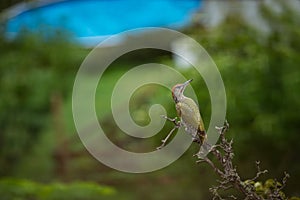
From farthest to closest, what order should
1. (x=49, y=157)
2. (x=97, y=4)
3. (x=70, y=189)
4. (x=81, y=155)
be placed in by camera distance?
(x=97, y=4), (x=81, y=155), (x=49, y=157), (x=70, y=189)

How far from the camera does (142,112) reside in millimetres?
4363

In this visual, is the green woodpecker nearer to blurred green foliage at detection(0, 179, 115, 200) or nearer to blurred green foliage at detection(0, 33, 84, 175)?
blurred green foliage at detection(0, 179, 115, 200)

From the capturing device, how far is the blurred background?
3576mm

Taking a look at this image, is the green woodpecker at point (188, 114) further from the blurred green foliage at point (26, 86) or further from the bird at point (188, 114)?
the blurred green foliage at point (26, 86)

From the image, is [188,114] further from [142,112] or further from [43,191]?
[142,112]

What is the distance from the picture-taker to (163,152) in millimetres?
3725

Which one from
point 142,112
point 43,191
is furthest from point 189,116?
point 142,112

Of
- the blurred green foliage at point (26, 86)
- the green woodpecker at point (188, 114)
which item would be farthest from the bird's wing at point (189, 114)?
the blurred green foliage at point (26, 86)

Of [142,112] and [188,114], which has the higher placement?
[142,112]

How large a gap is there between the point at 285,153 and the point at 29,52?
6.01ft

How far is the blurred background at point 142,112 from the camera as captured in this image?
3.58 m

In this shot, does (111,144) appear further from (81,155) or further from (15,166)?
(15,166)

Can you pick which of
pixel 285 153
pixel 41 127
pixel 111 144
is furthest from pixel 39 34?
pixel 285 153

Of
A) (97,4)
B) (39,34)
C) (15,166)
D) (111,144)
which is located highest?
(97,4)
